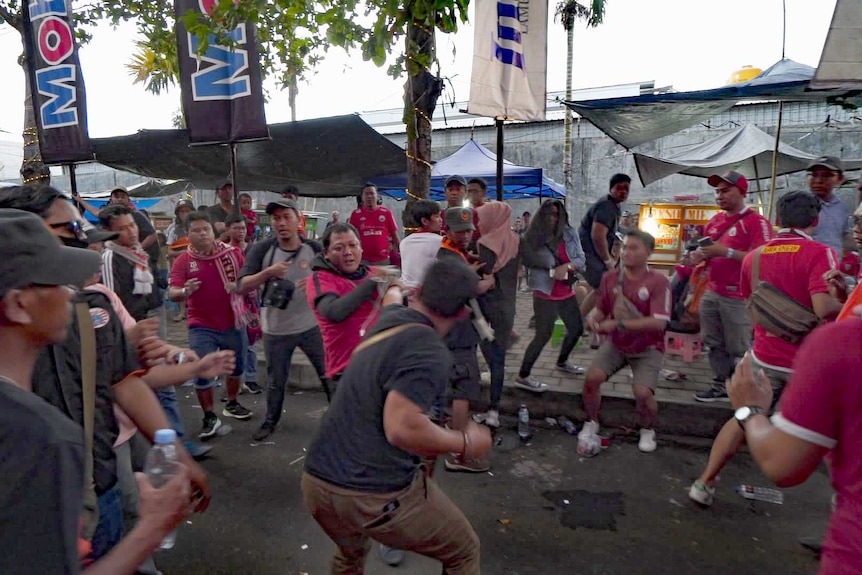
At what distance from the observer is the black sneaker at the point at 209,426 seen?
458 cm

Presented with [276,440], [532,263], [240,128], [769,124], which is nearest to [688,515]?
[532,263]

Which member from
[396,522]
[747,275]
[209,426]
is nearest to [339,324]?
[396,522]

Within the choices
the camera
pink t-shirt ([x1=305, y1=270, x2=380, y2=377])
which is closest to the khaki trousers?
pink t-shirt ([x1=305, y1=270, x2=380, y2=377])

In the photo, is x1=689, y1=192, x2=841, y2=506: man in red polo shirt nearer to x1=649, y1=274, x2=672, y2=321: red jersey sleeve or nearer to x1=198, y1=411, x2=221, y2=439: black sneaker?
x1=649, y1=274, x2=672, y2=321: red jersey sleeve

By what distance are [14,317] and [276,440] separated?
3804mm

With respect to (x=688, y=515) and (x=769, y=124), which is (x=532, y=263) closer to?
(x=688, y=515)

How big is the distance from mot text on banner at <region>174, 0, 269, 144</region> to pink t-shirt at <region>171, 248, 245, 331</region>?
201 centimetres

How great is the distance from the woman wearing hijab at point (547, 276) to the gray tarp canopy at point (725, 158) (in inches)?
227

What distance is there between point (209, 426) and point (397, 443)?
3386mm

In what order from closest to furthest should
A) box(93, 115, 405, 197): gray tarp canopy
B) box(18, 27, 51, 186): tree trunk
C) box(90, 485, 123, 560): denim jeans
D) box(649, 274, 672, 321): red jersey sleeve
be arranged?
1. box(90, 485, 123, 560): denim jeans
2. box(649, 274, 672, 321): red jersey sleeve
3. box(18, 27, 51, 186): tree trunk
4. box(93, 115, 405, 197): gray tarp canopy

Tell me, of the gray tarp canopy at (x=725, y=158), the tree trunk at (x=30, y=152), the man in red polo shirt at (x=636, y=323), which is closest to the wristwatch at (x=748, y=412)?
the man in red polo shirt at (x=636, y=323)

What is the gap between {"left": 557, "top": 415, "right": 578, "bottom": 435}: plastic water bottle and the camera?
4.70 m

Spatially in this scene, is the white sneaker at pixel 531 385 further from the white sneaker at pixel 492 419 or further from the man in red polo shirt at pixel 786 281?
the man in red polo shirt at pixel 786 281

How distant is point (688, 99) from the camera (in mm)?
5574
